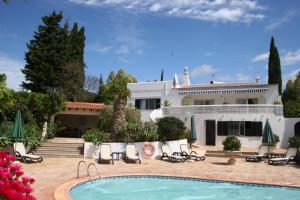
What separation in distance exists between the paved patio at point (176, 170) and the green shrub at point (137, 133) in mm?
2207

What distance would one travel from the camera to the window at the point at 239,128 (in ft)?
105

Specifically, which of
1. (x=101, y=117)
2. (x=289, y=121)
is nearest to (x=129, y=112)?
(x=101, y=117)

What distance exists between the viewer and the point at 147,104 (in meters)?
40.8

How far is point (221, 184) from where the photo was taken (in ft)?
52.3

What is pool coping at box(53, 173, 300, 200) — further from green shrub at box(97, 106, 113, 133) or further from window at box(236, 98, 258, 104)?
window at box(236, 98, 258, 104)

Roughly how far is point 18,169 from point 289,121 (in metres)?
29.9

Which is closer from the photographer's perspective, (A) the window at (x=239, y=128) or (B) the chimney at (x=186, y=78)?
(A) the window at (x=239, y=128)

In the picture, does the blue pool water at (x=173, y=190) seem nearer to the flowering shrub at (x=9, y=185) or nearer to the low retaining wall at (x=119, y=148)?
the low retaining wall at (x=119, y=148)

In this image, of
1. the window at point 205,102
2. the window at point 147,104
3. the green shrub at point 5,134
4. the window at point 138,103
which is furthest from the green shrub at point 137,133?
the window at point 138,103

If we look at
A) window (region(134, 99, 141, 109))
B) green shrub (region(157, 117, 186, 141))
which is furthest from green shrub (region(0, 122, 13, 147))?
window (region(134, 99, 141, 109))

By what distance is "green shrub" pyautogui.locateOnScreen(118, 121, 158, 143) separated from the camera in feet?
78.7

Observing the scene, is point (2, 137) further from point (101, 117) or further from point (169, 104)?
point (169, 104)

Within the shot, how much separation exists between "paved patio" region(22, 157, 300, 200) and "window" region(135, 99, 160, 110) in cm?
1793

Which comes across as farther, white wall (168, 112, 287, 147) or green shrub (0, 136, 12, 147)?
white wall (168, 112, 287, 147)
